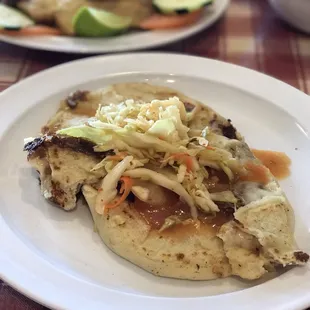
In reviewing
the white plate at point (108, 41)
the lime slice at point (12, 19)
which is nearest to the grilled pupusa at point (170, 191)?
the white plate at point (108, 41)

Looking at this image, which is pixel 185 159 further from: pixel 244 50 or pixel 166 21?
pixel 244 50

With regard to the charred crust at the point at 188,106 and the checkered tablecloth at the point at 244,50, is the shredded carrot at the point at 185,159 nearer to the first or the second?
the charred crust at the point at 188,106

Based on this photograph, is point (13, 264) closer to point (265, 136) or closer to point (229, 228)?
point (229, 228)

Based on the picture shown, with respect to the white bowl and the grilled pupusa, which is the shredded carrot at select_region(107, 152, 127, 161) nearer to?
the grilled pupusa

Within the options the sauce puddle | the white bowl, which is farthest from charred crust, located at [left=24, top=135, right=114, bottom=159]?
the white bowl

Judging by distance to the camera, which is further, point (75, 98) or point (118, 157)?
point (75, 98)

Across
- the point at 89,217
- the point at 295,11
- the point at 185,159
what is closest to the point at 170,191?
the point at 185,159
